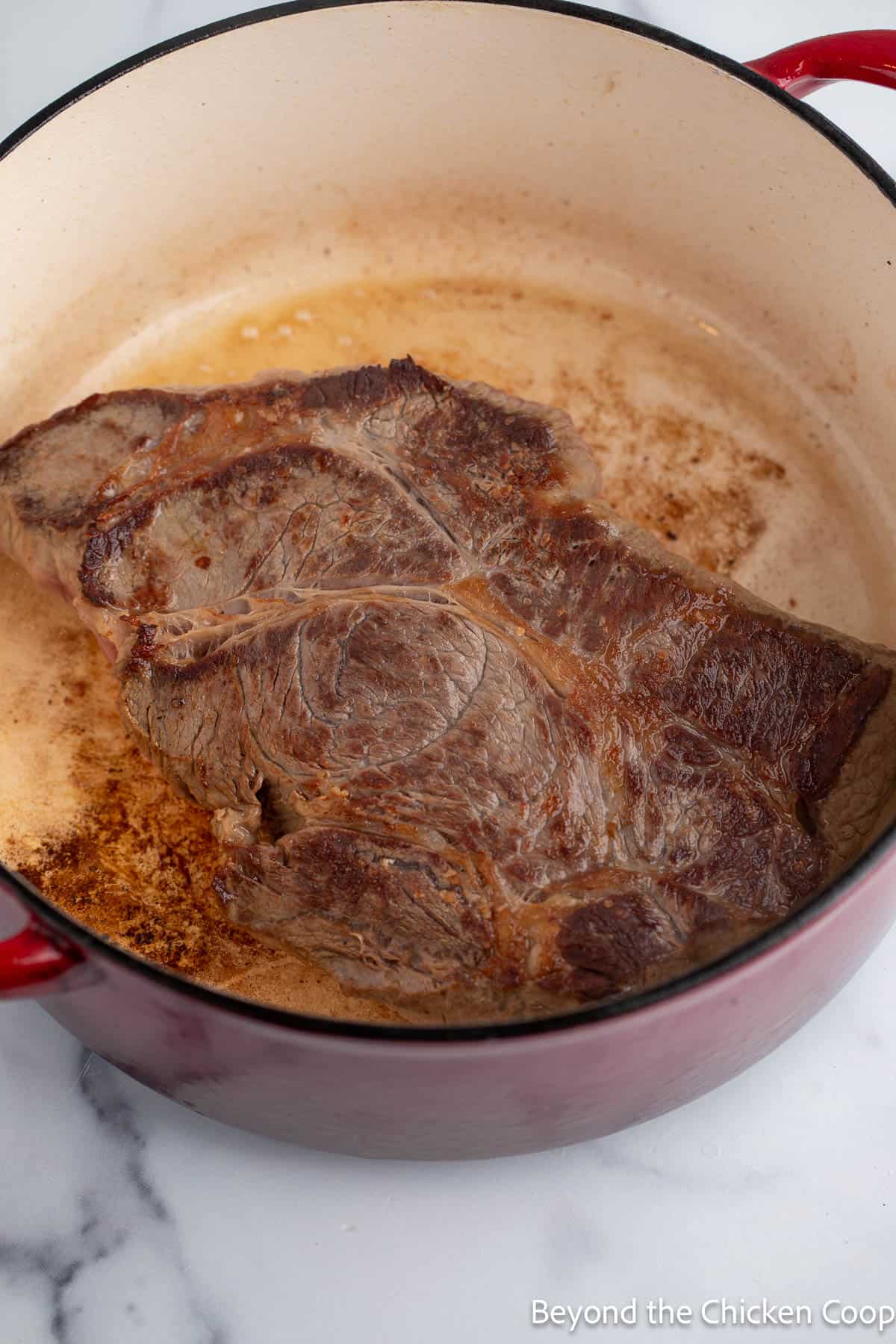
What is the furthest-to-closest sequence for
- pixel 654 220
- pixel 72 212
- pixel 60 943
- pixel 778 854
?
pixel 654 220 → pixel 72 212 → pixel 778 854 → pixel 60 943

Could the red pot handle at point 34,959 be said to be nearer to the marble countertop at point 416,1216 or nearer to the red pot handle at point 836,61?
the marble countertop at point 416,1216

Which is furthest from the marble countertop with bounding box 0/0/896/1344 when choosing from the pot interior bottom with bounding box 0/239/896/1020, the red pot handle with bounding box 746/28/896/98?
the red pot handle with bounding box 746/28/896/98

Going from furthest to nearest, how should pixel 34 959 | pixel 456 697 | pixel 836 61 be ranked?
pixel 836 61
pixel 456 697
pixel 34 959

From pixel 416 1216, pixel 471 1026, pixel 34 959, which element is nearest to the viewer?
pixel 471 1026

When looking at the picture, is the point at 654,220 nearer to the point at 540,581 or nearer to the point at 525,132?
the point at 525,132

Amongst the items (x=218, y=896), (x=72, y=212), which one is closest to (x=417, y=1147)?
(x=218, y=896)

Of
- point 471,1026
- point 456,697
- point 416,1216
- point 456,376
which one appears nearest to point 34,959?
point 471,1026

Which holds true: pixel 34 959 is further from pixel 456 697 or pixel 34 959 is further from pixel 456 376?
pixel 456 376
